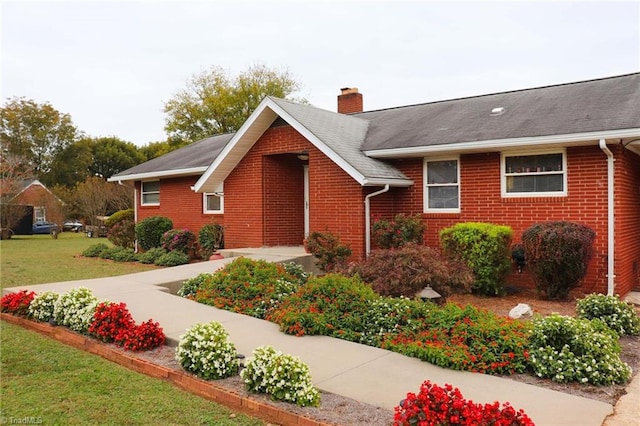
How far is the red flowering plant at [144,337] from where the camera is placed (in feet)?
19.2

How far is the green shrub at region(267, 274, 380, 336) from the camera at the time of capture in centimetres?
642

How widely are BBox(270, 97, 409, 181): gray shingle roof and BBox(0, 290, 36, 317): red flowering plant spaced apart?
668 cm

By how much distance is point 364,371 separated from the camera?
502 centimetres

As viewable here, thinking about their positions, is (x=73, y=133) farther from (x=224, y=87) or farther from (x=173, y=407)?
(x=173, y=407)

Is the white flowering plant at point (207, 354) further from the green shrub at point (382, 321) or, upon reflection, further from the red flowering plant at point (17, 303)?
the red flowering plant at point (17, 303)

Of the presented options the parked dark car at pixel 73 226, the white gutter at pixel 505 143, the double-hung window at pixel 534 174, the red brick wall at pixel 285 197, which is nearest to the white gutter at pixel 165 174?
the red brick wall at pixel 285 197

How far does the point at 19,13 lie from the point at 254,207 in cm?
695

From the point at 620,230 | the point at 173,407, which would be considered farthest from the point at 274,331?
the point at 620,230

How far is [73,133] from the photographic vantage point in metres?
51.4

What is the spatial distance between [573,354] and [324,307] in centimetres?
322

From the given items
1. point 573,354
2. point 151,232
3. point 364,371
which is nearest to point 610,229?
point 573,354

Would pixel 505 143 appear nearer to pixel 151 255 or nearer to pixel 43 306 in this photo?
pixel 43 306

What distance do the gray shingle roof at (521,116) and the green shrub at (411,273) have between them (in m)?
3.55

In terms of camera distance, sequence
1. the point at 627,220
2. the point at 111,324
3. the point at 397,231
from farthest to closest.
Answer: the point at 397,231
the point at 627,220
the point at 111,324
